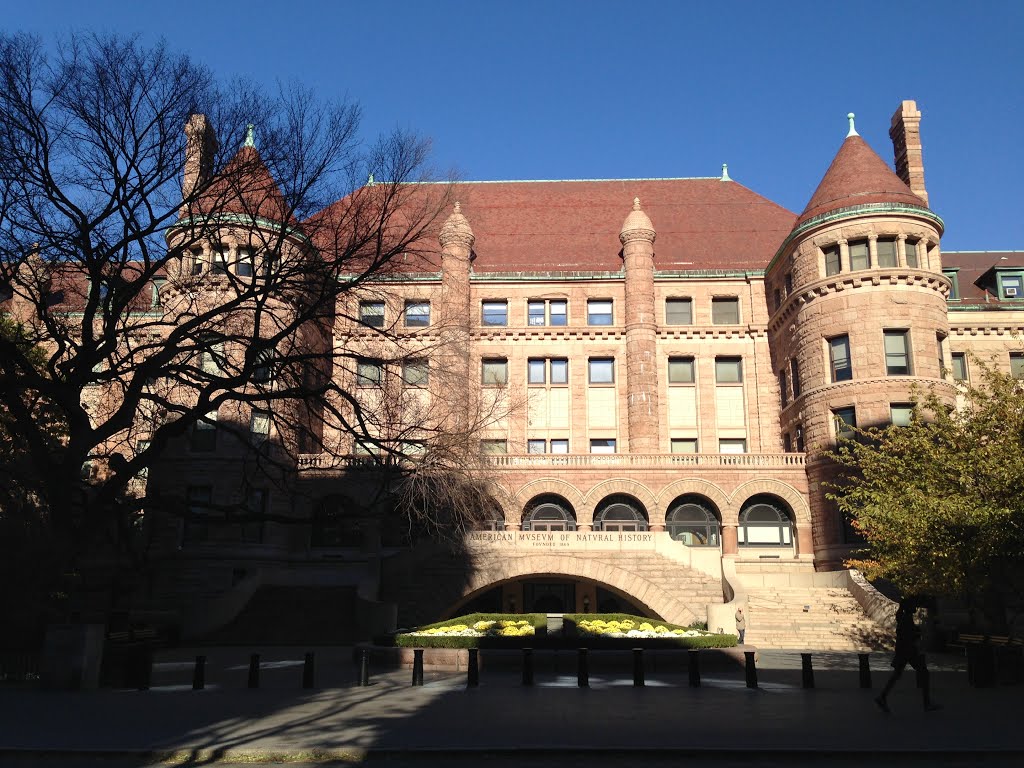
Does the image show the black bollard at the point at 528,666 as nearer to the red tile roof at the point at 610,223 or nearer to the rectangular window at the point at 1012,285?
the red tile roof at the point at 610,223

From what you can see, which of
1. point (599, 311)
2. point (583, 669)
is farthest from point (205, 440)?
point (583, 669)

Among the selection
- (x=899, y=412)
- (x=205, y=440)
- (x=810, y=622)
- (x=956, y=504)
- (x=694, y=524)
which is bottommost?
(x=810, y=622)

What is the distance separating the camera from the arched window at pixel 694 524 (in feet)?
124

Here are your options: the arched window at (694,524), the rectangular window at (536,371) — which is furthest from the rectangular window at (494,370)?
the arched window at (694,524)

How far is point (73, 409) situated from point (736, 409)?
32192 millimetres

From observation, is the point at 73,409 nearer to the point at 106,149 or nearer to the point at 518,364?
the point at 106,149

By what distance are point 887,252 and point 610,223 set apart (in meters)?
17.0

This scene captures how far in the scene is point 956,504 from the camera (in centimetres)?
1828

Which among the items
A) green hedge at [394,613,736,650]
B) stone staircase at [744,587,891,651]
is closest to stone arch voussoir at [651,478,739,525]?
stone staircase at [744,587,891,651]

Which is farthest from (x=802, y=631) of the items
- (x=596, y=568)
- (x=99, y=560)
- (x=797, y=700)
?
(x=99, y=560)

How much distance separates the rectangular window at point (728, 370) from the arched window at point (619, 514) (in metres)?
8.31

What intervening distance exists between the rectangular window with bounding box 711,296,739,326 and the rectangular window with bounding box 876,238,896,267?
8.98 metres

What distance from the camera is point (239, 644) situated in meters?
28.4

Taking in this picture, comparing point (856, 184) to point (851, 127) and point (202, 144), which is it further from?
point (202, 144)
